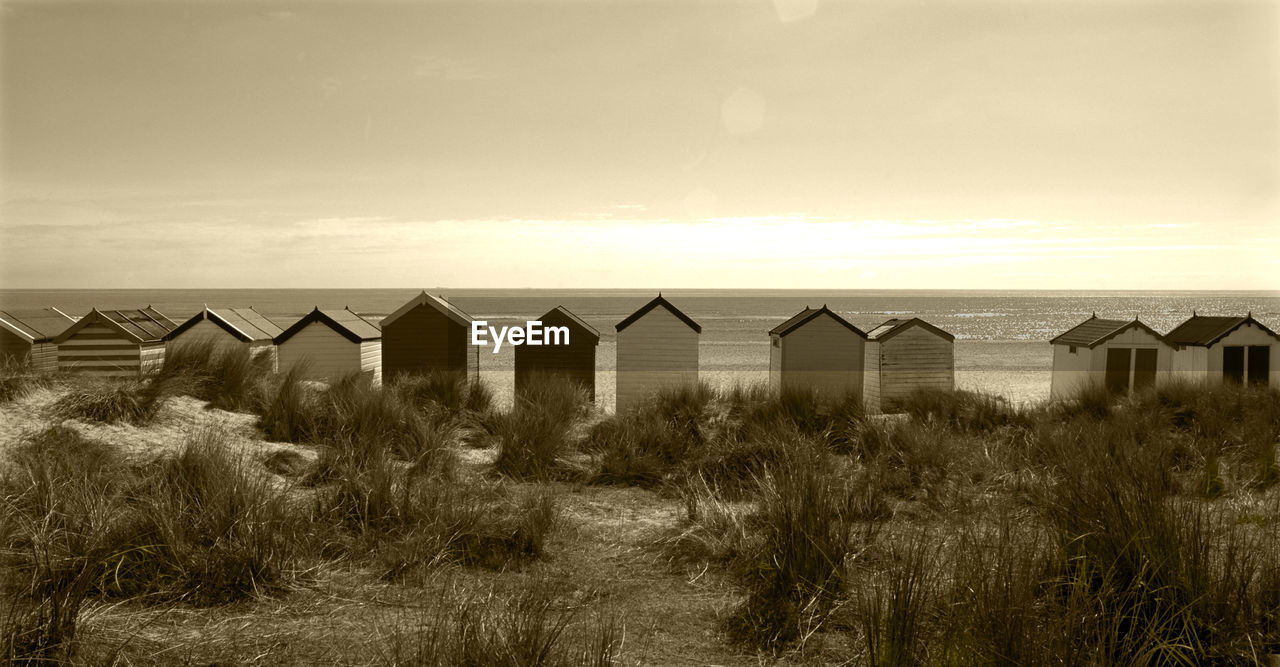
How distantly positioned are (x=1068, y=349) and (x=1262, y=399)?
4.88 metres

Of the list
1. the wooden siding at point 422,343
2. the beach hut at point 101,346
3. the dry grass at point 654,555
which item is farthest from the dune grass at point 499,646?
the wooden siding at point 422,343

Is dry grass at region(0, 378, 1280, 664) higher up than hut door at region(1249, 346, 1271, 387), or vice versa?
hut door at region(1249, 346, 1271, 387)

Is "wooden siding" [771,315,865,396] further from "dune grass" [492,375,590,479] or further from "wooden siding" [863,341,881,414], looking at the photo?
"dune grass" [492,375,590,479]

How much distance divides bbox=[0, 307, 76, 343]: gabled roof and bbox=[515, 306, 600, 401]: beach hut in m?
7.66

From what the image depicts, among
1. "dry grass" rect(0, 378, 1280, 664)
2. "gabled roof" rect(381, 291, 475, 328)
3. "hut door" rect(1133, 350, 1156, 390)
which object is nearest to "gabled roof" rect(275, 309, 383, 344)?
"gabled roof" rect(381, 291, 475, 328)

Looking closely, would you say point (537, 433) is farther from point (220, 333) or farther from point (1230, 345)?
point (1230, 345)

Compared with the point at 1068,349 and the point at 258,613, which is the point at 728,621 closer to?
the point at 258,613

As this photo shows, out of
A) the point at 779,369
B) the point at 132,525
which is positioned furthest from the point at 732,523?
the point at 779,369

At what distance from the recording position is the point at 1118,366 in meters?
16.9

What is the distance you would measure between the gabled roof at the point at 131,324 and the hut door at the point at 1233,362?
19.0m

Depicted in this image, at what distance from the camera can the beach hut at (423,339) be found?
16594 mm

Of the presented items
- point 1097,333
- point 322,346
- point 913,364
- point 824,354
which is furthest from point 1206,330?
point 322,346

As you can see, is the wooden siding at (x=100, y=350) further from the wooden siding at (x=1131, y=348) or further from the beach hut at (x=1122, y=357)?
the wooden siding at (x=1131, y=348)

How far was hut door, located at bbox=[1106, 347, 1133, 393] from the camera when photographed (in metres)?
16.8
